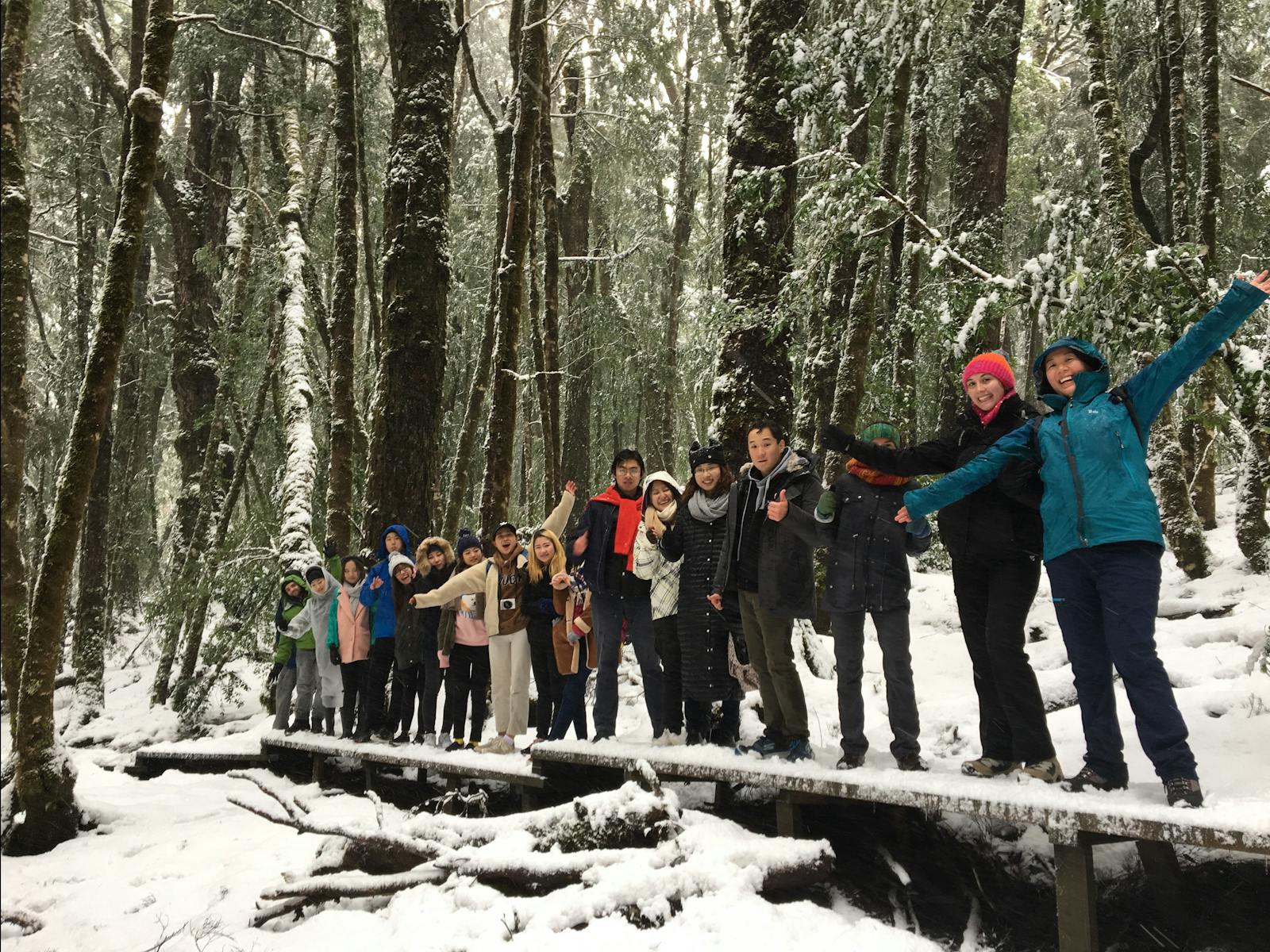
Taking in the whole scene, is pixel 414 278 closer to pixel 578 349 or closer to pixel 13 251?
pixel 13 251

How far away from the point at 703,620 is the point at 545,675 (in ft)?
→ 6.40

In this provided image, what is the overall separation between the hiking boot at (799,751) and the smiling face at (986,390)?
2029 mm

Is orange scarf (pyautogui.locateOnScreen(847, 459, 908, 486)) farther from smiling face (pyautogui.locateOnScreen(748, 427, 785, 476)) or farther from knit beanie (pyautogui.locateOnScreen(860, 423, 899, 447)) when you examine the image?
smiling face (pyautogui.locateOnScreen(748, 427, 785, 476))

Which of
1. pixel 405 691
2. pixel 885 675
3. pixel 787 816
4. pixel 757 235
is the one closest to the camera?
pixel 787 816

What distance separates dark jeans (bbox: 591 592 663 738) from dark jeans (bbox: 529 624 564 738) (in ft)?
2.10

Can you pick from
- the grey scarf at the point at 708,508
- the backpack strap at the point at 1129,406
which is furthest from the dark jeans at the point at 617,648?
the backpack strap at the point at 1129,406

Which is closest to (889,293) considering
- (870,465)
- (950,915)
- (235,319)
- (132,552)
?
(870,465)

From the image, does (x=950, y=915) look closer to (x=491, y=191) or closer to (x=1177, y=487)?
(x=1177, y=487)

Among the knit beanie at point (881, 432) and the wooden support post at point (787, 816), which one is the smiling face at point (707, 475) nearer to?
the knit beanie at point (881, 432)

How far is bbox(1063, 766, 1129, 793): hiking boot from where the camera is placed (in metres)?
3.66

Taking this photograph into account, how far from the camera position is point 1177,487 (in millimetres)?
8570

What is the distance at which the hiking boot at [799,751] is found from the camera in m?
4.82

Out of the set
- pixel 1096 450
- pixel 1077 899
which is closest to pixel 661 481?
pixel 1096 450

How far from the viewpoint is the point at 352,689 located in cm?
840
